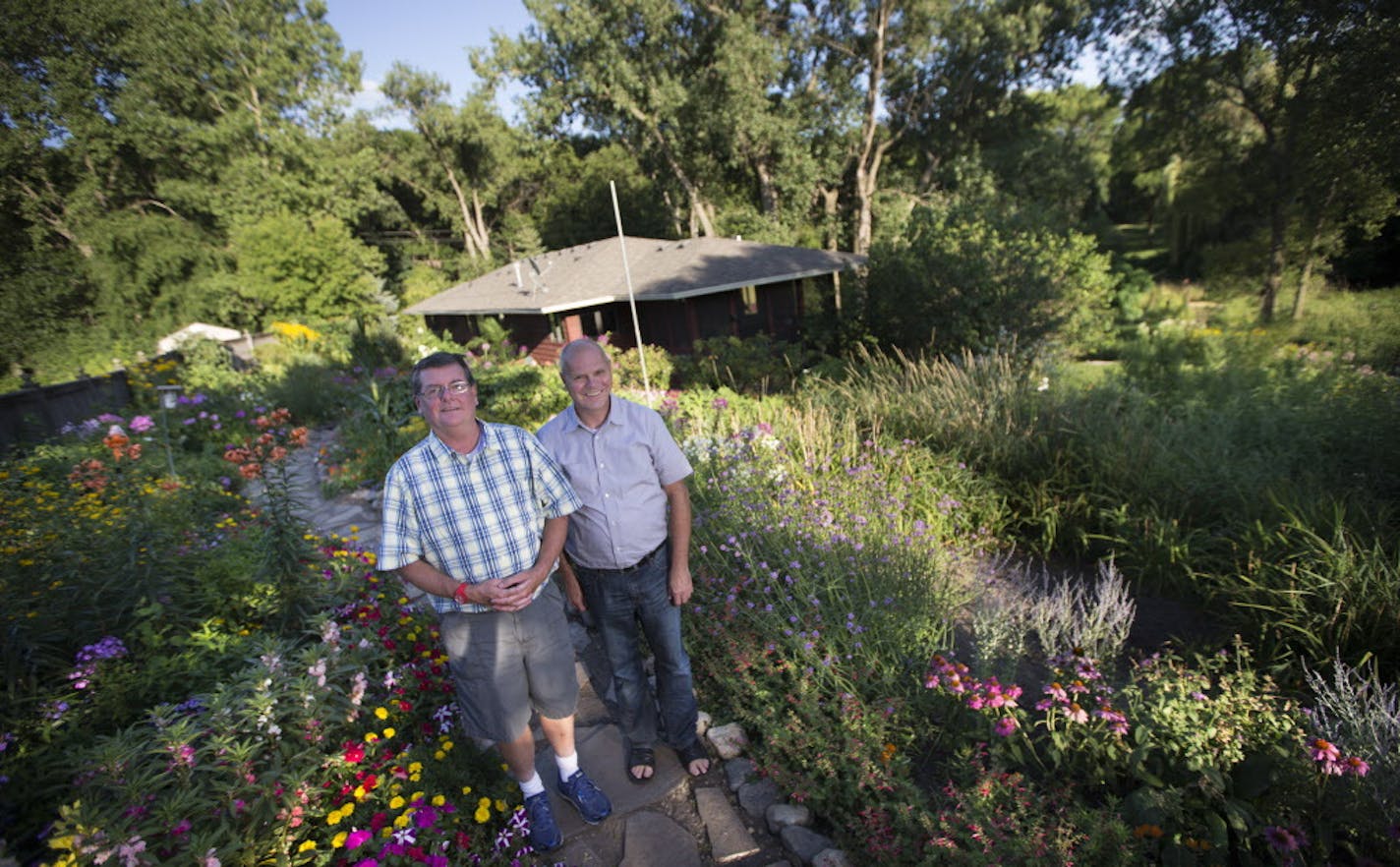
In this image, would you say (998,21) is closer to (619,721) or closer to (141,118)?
(619,721)

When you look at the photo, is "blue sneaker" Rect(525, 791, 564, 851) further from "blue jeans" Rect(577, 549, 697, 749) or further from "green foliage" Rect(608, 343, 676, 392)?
"green foliage" Rect(608, 343, 676, 392)

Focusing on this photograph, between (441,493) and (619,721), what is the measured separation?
4.83 ft

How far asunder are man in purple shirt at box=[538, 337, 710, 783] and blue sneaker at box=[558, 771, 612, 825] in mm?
190

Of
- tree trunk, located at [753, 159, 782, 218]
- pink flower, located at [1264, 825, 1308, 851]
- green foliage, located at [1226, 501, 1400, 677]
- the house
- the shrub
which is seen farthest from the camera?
tree trunk, located at [753, 159, 782, 218]

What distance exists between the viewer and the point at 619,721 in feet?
8.96

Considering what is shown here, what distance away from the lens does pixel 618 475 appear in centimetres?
212

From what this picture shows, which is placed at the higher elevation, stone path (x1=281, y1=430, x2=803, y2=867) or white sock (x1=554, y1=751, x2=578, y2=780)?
white sock (x1=554, y1=751, x2=578, y2=780)

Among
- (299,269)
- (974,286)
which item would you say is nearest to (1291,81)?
(974,286)

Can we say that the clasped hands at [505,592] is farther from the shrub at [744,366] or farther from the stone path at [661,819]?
the shrub at [744,366]

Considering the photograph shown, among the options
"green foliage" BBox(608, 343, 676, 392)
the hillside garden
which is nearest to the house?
"green foliage" BBox(608, 343, 676, 392)

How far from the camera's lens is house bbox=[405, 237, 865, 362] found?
14.5 m

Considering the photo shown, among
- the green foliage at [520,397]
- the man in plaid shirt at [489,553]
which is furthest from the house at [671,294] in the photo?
the man in plaid shirt at [489,553]

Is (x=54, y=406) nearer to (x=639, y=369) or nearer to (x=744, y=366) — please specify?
(x=639, y=369)

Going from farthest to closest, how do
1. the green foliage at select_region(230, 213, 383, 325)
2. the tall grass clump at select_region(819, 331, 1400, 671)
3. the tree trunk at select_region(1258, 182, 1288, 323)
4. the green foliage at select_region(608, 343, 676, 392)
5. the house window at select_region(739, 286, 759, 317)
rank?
the green foliage at select_region(230, 213, 383, 325) < the house window at select_region(739, 286, 759, 317) < the tree trunk at select_region(1258, 182, 1288, 323) < the green foliage at select_region(608, 343, 676, 392) < the tall grass clump at select_region(819, 331, 1400, 671)
